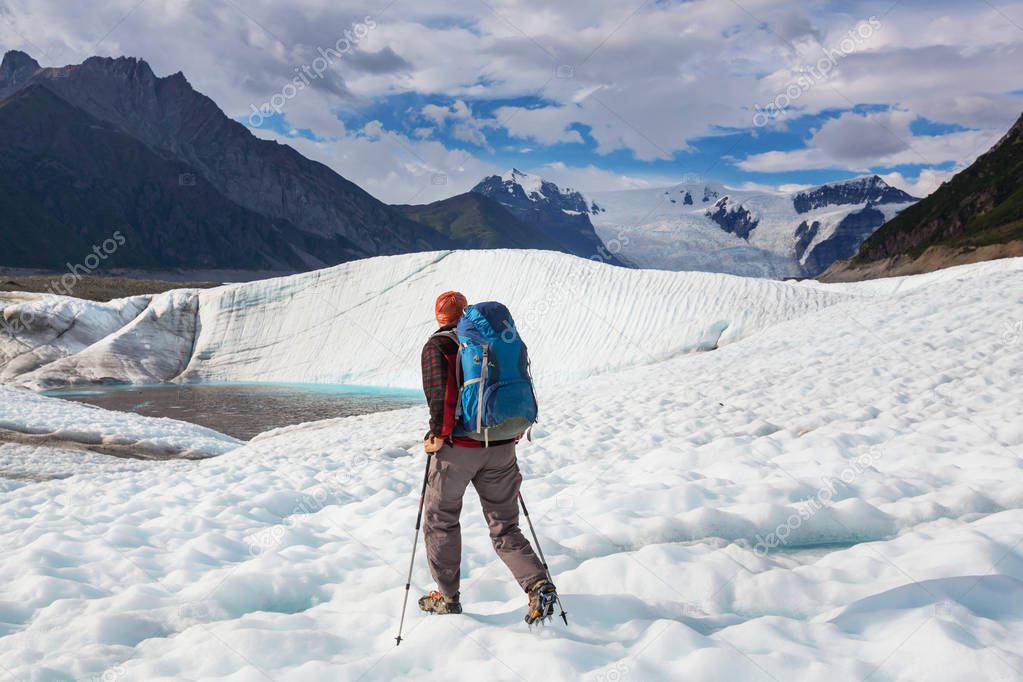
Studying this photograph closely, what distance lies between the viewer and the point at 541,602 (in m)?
4.11

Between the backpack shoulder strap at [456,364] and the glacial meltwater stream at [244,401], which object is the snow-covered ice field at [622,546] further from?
the glacial meltwater stream at [244,401]

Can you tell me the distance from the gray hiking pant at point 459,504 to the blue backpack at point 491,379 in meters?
0.18

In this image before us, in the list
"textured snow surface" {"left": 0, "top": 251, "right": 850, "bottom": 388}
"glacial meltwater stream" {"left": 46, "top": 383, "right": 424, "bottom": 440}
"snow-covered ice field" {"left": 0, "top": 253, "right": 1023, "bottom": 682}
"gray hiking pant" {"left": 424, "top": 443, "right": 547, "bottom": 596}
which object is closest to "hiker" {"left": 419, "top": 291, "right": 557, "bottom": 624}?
"gray hiking pant" {"left": 424, "top": 443, "right": 547, "bottom": 596}

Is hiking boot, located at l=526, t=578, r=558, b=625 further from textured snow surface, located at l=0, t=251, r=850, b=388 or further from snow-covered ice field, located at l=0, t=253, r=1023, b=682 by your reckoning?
textured snow surface, located at l=0, t=251, r=850, b=388

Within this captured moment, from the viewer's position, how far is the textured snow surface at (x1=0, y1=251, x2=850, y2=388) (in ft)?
83.1

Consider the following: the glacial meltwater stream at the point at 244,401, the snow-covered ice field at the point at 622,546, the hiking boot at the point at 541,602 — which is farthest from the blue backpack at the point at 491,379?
the glacial meltwater stream at the point at 244,401

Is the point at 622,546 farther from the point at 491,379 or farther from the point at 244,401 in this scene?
the point at 244,401

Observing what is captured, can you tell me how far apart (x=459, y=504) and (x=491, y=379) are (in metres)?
0.84

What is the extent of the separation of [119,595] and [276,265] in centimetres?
20244

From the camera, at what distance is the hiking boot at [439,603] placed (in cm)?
443

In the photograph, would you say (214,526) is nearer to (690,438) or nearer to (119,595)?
(119,595)

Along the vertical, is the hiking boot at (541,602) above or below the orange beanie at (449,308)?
below

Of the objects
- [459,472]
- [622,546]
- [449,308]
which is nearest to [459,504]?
[459,472]

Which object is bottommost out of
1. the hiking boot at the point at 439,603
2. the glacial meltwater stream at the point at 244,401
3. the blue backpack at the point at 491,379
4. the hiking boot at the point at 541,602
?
the glacial meltwater stream at the point at 244,401
